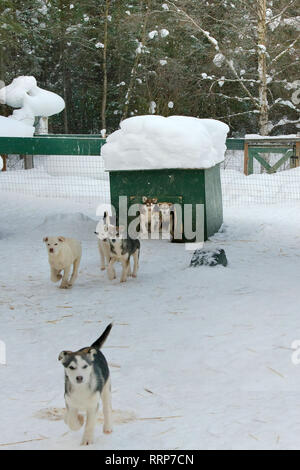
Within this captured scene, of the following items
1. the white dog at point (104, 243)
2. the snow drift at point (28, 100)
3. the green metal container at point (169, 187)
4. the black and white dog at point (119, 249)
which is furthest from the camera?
the snow drift at point (28, 100)

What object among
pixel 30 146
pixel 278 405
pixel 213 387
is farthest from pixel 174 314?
pixel 30 146

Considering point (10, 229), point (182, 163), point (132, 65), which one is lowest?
point (10, 229)

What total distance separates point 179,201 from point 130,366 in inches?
199

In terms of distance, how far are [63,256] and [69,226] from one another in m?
3.28

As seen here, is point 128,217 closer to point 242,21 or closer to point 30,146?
point 30,146

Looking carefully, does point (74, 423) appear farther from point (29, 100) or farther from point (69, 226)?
point (29, 100)

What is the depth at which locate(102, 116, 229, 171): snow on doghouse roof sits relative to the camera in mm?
8977

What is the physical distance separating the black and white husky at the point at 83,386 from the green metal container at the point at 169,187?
19.9 feet

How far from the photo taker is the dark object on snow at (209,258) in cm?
729

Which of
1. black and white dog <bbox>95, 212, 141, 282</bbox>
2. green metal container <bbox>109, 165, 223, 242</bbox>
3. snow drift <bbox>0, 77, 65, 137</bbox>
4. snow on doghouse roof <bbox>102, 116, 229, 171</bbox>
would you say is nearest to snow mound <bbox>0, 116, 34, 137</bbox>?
snow drift <bbox>0, 77, 65, 137</bbox>

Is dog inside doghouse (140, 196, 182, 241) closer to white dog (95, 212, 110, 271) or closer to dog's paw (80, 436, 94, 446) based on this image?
white dog (95, 212, 110, 271)

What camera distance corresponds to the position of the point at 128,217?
931cm

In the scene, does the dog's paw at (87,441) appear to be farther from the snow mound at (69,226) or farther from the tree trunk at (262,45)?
the tree trunk at (262,45)

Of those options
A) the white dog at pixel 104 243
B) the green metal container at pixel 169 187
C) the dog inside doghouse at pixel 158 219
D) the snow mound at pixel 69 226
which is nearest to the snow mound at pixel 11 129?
the snow mound at pixel 69 226
